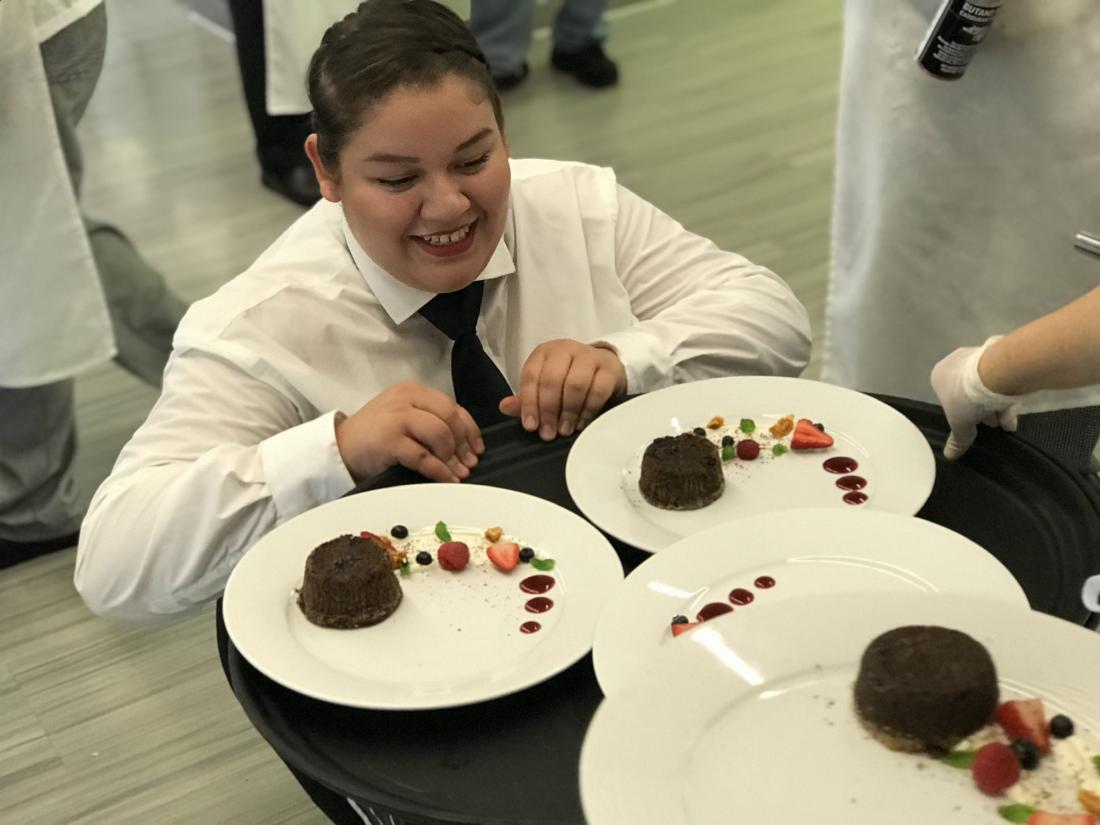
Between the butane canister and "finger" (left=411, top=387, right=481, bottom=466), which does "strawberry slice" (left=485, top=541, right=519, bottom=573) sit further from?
the butane canister

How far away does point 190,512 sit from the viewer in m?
1.36

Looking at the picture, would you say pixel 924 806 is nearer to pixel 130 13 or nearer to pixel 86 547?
pixel 86 547

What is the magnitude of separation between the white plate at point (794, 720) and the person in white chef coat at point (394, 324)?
18.5 inches

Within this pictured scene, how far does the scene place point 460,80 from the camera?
146cm

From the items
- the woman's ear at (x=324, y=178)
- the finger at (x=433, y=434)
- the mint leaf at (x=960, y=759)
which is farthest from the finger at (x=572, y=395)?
the mint leaf at (x=960, y=759)

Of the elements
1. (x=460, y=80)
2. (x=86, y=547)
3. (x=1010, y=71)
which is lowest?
(x=86, y=547)

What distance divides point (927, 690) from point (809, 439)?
46 centimetres

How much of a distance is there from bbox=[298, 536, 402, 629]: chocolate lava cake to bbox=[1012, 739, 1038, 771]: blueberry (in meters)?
0.51

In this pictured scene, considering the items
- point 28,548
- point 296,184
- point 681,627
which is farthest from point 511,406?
point 296,184

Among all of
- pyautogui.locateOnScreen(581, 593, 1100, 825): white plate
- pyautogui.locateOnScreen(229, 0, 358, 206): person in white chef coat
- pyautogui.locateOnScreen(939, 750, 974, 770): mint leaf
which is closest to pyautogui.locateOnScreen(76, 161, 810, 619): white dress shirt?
pyautogui.locateOnScreen(581, 593, 1100, 825): white plate

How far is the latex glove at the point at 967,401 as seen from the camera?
4.11ft

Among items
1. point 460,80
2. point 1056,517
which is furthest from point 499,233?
point 1056,517

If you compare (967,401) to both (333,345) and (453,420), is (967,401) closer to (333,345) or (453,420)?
(453,420)

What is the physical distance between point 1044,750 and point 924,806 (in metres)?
0.09
